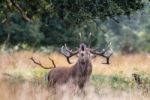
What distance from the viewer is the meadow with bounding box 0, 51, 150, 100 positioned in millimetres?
12047

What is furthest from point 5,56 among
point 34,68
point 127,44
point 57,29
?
point 127,44

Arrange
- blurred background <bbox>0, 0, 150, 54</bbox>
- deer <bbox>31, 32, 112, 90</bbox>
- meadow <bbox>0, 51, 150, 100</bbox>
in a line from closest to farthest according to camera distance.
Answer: meadow <bbox>0, 51, 150, 100</bbox>
deer <bbox>31, 32, 112, 90</bbox>
blurred background <bbox>0, 0, 150, 54</bbox>

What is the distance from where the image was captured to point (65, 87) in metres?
14.2

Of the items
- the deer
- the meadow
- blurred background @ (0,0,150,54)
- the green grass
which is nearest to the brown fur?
the deer

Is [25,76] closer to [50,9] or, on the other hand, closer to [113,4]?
[50,9]

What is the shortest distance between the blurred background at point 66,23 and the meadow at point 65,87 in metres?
1.38

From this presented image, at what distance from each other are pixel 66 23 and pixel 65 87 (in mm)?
5394

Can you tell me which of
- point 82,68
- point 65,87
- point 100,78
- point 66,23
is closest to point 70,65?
point 66,23

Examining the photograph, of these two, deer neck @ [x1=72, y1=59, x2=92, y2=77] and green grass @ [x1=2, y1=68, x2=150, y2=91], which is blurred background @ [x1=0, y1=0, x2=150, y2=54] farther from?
deer neck @ [x1=72, y1=59, x2=92, y2=77]

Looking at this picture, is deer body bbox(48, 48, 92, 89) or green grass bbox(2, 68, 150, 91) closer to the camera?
deer body bbox(48, 48, 92, 89)

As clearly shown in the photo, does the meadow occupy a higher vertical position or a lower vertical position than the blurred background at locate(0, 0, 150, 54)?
lower

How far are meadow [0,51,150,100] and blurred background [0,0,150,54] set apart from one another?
4.54ft

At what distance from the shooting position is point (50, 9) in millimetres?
17859

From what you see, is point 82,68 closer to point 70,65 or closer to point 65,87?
point 65,87
